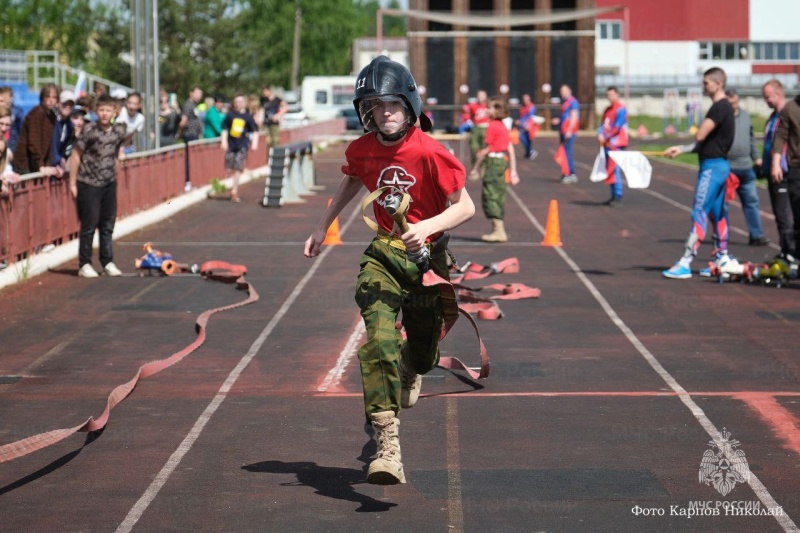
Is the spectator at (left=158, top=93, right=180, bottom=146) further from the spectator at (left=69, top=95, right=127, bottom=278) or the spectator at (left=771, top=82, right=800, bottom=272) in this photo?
the spectator at (left=771, top=82, right=800, bottom=272)

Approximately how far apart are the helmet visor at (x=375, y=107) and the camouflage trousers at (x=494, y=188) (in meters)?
12.8

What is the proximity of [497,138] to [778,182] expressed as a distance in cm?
447

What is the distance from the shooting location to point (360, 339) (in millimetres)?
12203

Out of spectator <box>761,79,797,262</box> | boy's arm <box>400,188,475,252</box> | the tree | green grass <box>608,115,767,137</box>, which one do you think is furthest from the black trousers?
green grass <box>608,115,767,137</box>

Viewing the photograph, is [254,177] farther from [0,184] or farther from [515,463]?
[515,463]

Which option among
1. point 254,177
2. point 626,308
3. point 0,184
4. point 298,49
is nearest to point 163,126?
point 254,177

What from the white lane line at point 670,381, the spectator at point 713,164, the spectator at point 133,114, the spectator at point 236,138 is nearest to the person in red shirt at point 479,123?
the spectator at point 236,138

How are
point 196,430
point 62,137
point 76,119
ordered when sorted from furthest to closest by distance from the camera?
point 76,119 → point 62,137 → point 196,430

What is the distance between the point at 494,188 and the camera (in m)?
20.1

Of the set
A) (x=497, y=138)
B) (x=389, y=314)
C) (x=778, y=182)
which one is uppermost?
(x=497, y=138)

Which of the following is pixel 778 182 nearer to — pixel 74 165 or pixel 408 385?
pixel 74 165

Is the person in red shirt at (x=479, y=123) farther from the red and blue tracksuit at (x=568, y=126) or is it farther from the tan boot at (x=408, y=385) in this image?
the tan boot at (x=408, y=385)

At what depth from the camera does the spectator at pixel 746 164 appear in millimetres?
17875

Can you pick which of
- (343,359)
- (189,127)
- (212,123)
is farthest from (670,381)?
(212,123)
